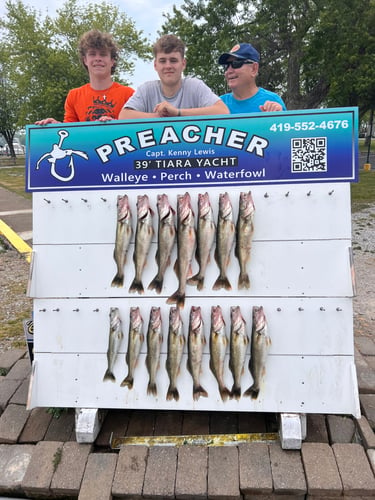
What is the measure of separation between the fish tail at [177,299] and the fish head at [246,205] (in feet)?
2.19

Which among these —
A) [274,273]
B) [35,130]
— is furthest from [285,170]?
[35,130]

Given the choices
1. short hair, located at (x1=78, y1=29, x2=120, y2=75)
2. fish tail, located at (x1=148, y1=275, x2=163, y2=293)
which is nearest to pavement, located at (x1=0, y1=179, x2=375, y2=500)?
fish tail, located at (x1=148, y1=275, x2=163, y2=293)

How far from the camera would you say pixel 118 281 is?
2.68m

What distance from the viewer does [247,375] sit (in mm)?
2643

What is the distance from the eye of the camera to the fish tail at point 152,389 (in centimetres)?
269

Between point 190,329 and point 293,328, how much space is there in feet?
2.23

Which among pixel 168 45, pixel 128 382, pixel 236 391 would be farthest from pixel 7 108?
pixel 236 391

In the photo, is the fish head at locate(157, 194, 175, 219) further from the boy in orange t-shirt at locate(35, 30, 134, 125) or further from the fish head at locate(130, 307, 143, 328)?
the boy in orange t-shirt at locate(35, 30, 134, 125)

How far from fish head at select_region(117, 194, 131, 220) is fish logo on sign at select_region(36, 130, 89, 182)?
380 mm

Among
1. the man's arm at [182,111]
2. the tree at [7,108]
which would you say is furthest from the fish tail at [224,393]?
the tree at [7,108]

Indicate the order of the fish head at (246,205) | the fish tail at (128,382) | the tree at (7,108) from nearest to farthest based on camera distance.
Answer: the fish head at (246,205), the fish tail at (128,382), the tree at (7,108)

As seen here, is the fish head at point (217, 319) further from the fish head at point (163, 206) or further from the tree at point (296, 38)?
the tree at point (296, 38)

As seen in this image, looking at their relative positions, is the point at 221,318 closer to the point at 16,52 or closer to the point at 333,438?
the point at 333,438

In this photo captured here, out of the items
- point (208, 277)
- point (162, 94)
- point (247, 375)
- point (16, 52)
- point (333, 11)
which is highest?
point (16, 52)
